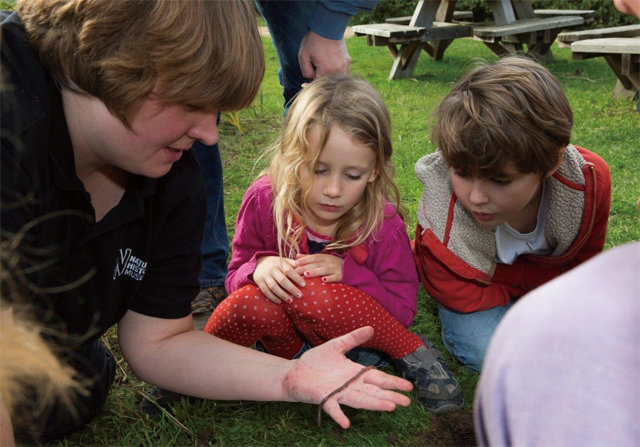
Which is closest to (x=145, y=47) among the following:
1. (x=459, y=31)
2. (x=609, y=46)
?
(x=609, y=46)

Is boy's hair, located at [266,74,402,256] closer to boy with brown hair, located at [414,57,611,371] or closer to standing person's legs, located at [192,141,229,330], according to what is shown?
boy with brown hair, located at [414,57,611,371]

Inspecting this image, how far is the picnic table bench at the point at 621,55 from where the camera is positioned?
5.60 m

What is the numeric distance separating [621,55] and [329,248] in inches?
183

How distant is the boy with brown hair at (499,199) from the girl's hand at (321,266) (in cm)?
44

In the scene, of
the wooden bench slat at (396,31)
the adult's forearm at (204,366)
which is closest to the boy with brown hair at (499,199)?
the adult's forearm at (204,366)

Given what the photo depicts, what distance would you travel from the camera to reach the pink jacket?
7.77ft

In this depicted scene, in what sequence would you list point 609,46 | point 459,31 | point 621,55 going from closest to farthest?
point 609,46
point 621,55
point 459,31

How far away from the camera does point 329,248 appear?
2373mm

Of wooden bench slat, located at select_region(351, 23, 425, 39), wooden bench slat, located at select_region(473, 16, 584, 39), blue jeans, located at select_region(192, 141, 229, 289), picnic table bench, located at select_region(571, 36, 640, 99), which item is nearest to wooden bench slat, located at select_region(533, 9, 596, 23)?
wooden bench slat, located at select_region(473, 16, 584, 39)

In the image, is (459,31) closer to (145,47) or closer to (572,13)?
(572,13)

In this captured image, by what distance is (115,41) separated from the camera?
1323 millimetres

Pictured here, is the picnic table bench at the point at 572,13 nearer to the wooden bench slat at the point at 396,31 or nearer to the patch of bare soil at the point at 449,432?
the wooden bench slat at the point at 396,31

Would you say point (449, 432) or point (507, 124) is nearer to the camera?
point (449, 432)

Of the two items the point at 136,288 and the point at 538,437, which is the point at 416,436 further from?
the point at 538,437
